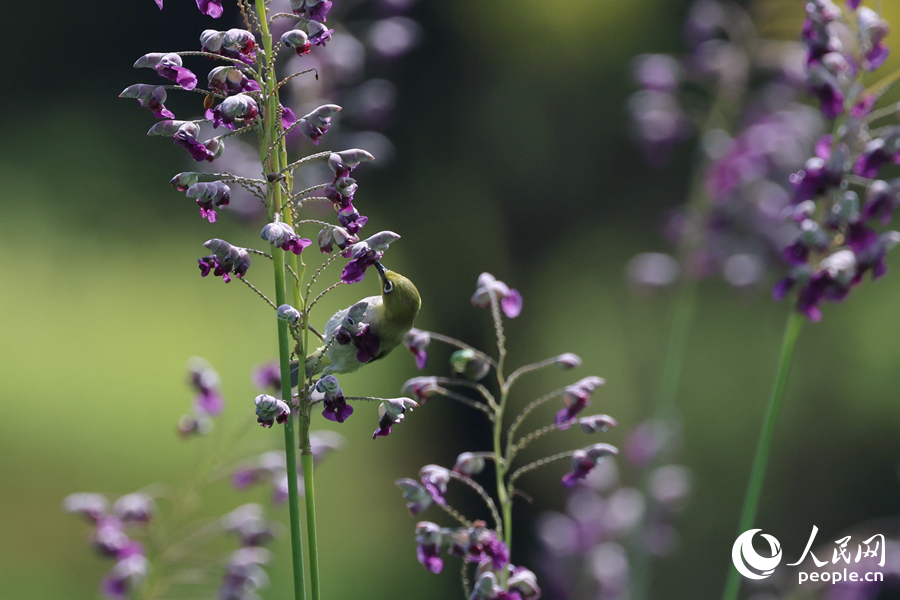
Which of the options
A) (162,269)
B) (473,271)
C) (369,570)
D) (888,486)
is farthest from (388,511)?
(888,486)

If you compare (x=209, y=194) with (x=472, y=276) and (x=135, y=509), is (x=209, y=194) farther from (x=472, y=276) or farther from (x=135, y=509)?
(x=472, y=276)

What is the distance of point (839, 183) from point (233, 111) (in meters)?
0.71

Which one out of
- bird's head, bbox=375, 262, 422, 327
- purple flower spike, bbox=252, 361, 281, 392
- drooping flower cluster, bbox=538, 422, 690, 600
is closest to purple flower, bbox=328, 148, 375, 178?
bird's head, bbox=375, 262, 422, 327

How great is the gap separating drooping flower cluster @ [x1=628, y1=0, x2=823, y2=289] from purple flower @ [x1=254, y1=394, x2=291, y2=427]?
146 cm

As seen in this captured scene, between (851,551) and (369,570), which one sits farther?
(369,570)

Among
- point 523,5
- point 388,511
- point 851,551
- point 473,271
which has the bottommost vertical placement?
point 851,551

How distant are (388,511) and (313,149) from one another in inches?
63.4

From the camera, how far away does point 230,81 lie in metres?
0.56

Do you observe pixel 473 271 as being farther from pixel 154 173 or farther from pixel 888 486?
pixel 888 486

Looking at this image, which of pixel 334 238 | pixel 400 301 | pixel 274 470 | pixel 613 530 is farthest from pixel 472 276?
pixel 334 238

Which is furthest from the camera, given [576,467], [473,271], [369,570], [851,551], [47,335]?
[473,271]

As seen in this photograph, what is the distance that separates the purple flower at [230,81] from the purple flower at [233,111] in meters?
0.02

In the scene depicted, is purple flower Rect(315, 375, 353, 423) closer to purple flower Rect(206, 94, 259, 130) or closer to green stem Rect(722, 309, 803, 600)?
purple flower Rect(206, 94, 259, 130)

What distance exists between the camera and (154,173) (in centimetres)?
273
